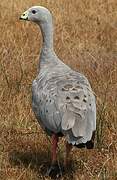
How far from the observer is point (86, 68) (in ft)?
28.1

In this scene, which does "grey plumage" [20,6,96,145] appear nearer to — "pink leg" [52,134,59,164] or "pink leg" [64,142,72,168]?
"pink leg" [52,134,59,164]

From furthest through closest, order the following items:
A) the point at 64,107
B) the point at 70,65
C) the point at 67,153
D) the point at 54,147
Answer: the point at 70,65 < the point at 67,153 < the point at 54,147 < the point at 64,107

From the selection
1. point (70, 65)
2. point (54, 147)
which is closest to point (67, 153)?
point (54, 147)

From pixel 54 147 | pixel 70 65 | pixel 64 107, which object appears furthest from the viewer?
pixel 70 65

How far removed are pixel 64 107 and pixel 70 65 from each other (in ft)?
12.7

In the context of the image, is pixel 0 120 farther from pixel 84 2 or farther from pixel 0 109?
pixel 84 2

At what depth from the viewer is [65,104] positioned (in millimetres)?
5164

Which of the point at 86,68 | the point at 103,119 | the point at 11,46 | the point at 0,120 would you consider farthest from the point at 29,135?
the point at 11,46

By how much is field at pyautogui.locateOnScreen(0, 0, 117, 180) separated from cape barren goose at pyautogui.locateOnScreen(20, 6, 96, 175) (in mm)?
434

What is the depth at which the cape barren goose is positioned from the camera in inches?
198

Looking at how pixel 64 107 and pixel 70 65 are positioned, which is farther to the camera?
pixel 70 65

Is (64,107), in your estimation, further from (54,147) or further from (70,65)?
(70,65)

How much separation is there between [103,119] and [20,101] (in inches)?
53.2

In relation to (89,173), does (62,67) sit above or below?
above
